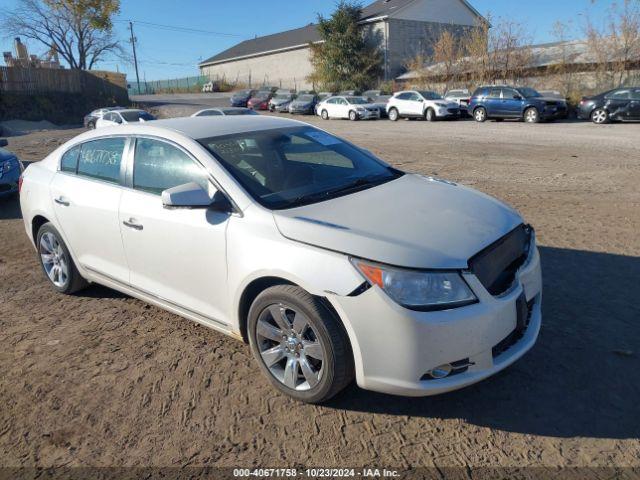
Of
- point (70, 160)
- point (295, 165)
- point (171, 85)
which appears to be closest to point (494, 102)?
point (295, 165)

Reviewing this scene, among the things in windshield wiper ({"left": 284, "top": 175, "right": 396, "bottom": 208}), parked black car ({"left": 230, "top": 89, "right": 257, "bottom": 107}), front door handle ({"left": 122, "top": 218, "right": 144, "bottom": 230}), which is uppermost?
parked black car ({"left": 230, "top": 89, "right": 257, "bottom": 107})

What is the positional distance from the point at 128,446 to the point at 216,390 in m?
0.62

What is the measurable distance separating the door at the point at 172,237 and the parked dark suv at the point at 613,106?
73.0 ft

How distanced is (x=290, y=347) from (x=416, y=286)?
879mm

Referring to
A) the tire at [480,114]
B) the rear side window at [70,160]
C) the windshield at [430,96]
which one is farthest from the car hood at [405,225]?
the windshield at [430,96]

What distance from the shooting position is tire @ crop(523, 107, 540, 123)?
76.4ft

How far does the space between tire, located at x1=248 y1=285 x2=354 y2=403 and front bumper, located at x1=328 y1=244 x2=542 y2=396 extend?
3.7 inches

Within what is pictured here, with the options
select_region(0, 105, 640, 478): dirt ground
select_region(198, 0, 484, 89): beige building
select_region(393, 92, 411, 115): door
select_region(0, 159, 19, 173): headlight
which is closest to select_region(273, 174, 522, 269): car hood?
select_region(0, 105, 640, 478): dirt ground

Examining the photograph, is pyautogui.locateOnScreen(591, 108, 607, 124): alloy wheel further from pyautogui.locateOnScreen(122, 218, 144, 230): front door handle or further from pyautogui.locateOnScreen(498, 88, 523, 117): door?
pyautogui.locateOnScreen(122, 218, 144, 230): front door handle

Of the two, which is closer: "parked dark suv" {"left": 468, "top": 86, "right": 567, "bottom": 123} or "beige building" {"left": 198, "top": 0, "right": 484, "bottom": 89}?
"parked dark suv" {"left": 468, "top": 86, "right": 567, "bottom": 123}

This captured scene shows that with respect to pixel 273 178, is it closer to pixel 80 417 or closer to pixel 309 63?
pixel 80 417

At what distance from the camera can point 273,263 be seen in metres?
2.85

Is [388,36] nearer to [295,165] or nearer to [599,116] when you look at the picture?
[599,116]

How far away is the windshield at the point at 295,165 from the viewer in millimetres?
3324
